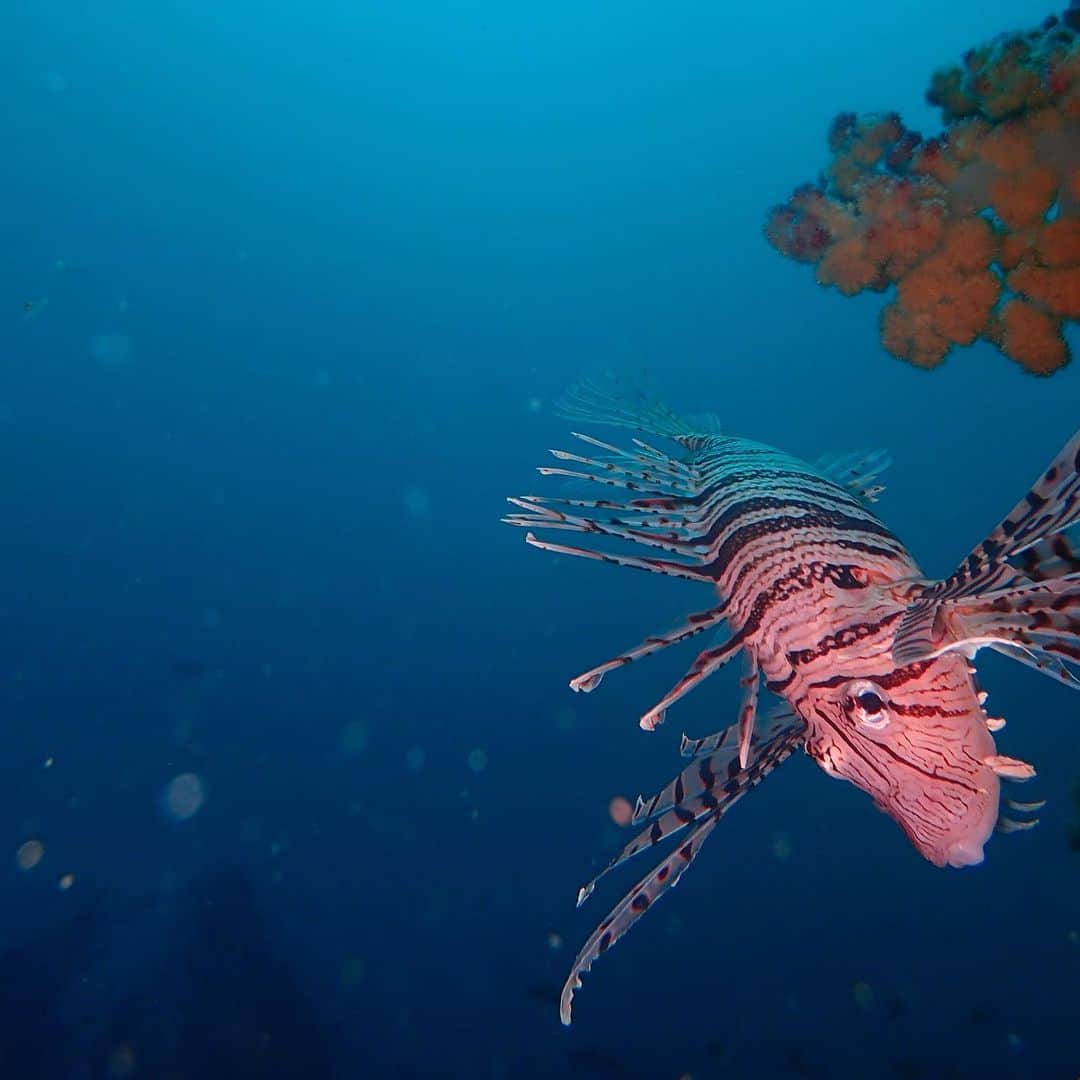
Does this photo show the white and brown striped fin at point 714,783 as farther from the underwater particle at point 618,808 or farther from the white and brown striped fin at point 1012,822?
the underwater particle at point 618,808

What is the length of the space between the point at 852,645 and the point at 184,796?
37.7 ft

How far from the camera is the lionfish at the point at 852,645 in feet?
6.52

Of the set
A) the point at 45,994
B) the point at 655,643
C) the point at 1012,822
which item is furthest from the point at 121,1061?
the point at 1012,822

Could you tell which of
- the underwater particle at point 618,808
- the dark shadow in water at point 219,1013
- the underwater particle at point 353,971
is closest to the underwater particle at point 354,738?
the dark shadow in water at point 219,1013

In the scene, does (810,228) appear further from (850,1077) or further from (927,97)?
(850,1077)

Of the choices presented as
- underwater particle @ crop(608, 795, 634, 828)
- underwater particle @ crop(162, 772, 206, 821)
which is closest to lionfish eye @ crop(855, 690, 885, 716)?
underwater particle @ crop(608, 795, 634, 828)

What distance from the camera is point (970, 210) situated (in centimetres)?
480

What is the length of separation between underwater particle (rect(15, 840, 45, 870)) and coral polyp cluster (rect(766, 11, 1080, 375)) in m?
11.6

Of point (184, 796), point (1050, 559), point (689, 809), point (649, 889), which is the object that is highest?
point (1050, 559)

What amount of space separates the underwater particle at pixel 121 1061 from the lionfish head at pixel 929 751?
9.71m

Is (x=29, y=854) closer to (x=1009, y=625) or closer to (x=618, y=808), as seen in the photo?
(x=618, y=808)

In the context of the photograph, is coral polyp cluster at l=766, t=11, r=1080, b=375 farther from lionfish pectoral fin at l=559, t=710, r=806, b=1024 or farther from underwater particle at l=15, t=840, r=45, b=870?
underwater particle at l=15, t=840, r=45, b=870

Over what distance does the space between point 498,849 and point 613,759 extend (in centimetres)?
246

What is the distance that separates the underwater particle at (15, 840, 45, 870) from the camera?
1056 cm
